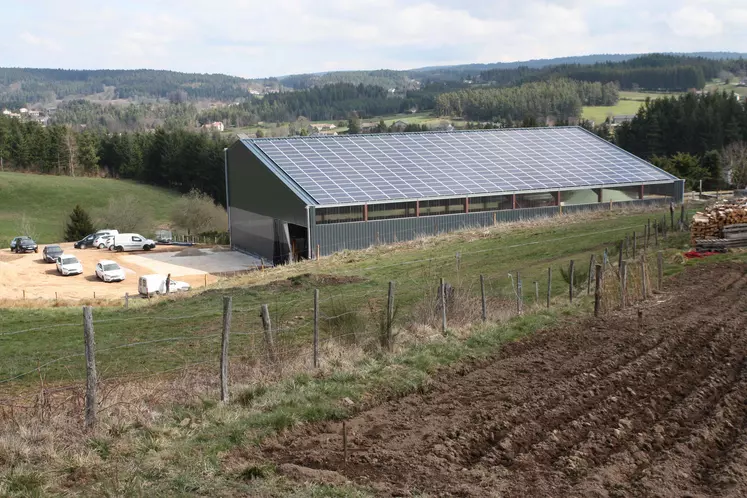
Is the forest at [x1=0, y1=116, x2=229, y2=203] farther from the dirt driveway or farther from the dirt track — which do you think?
the dirt track

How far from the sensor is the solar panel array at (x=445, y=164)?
50812 mm

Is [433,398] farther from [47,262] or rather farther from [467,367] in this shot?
[47,262]

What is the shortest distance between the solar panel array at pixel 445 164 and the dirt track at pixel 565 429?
32939 millimetres

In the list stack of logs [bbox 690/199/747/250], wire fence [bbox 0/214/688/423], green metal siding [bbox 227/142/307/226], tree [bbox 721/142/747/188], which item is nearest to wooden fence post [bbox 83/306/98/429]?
wire fence [bbox 0/214/688/423]

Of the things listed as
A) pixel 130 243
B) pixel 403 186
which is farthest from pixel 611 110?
pixel 130 243

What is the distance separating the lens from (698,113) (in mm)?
93875

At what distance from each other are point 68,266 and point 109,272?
455 centimetres

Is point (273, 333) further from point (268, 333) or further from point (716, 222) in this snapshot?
point (716, 222)

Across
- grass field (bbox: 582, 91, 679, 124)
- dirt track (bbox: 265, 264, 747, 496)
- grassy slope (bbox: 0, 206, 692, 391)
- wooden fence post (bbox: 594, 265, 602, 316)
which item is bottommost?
grassy slope (bbox: 0, 206, 692, 391)

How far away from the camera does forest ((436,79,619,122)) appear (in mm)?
177250

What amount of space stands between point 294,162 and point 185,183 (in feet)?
192

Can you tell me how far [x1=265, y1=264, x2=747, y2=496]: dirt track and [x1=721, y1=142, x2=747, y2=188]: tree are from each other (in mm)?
54197

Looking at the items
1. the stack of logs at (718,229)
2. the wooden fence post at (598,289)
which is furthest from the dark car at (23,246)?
the wooden fence post at (598,289)

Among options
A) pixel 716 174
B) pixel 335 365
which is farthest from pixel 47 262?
pixel 716 174
